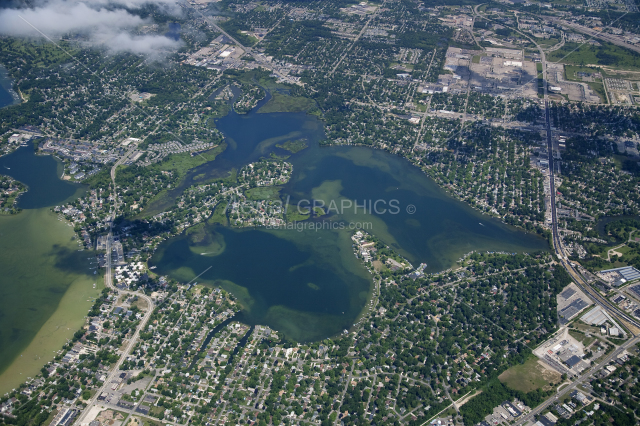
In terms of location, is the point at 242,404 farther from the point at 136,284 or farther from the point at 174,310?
the point at 136,284

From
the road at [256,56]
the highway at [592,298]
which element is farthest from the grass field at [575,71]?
the road at [256,56]

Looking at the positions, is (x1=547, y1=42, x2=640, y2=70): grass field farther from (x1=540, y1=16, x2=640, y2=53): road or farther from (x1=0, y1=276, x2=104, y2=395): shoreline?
(x1=0, y1=276, x2=104, y2=395): shoreline

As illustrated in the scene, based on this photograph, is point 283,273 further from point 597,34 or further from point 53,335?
point 597,34

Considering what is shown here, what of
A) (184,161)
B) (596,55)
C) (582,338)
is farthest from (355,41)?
(582,338)

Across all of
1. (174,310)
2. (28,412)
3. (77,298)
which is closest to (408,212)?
(174,310)

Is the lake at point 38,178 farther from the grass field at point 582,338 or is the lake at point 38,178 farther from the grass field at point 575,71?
the grass field at point 575,71

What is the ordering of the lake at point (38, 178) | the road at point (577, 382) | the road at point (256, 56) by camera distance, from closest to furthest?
the road at point (577, 382)
the lake at point (38, 178)
the road at point (256, 56)
